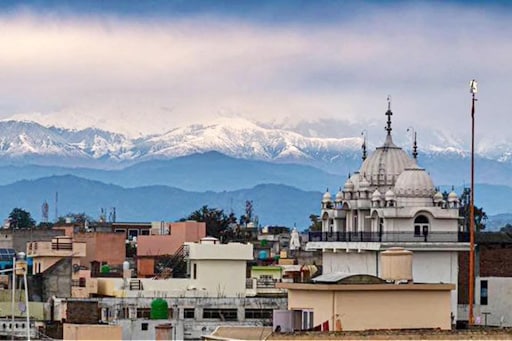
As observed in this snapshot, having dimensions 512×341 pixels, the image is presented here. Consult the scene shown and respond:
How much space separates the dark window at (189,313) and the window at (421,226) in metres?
9.72

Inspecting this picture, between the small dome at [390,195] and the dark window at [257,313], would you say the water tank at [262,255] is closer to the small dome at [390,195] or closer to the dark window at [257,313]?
the small dome at [390,195]

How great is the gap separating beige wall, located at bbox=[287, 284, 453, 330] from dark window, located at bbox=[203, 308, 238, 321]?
2816 centimetres

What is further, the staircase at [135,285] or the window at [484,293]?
the staircase at [135,285]

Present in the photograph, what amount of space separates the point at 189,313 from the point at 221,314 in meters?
1.17

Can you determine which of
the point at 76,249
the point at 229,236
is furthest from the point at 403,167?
the point at 229,236

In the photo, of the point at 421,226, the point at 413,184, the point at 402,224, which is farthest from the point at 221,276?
the point at 413,184

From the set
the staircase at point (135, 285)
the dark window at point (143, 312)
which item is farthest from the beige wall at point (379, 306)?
the staircase at point (135, 285)

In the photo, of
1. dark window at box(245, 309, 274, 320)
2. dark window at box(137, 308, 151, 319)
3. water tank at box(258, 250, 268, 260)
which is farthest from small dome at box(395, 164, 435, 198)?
water tank at box(258, 250, 268, 260)

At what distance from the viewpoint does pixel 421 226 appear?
251 feet

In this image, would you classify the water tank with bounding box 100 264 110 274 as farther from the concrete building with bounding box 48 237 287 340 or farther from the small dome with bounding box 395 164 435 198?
the small dome with bounding box 395 164 435 198

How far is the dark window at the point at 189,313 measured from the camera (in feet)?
235

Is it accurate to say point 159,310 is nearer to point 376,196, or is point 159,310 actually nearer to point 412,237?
point 376,196

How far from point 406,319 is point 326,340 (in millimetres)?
6817

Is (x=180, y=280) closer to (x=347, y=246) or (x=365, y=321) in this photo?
(x=347, y=246)
